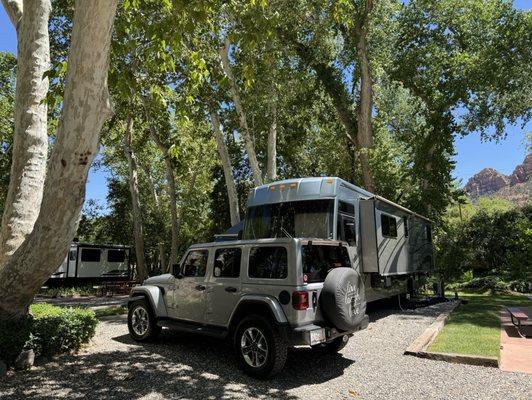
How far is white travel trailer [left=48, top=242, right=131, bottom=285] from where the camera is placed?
27.5 meters

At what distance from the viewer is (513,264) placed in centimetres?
1886

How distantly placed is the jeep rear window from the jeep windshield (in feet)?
6.80

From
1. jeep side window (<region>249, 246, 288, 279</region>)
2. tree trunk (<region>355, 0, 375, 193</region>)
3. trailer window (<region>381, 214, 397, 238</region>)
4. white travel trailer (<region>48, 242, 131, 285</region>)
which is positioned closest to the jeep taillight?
jeep side window (<region>249, 246, 288, 279</region>)

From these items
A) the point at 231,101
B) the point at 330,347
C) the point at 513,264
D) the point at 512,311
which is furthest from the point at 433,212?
the point at 330,347

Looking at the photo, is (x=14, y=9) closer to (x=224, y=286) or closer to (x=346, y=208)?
(x=224, y=286)

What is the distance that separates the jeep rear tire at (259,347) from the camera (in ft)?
20.2

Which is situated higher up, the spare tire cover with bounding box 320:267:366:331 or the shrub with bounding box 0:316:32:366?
the spare tire cover with bounding box 320:267:366:331

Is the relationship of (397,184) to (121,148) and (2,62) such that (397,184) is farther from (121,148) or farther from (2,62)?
(2,62)

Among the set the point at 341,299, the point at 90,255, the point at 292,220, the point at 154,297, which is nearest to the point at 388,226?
the point at 292,220

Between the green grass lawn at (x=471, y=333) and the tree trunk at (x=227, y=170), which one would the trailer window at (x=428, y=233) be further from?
the tree trunk at (x=227, y=170)

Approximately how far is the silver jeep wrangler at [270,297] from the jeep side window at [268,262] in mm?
15

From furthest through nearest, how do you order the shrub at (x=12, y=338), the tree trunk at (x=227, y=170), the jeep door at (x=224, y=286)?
the tree trunk at (x=227, y=170)
the jeep door at (x=224, y=286)
the shrub at (x=12, y=338)

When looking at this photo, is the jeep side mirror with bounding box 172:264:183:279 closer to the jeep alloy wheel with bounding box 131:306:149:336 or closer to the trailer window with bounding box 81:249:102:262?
the jeep alloy wheel with bounding box 131:306:149:336

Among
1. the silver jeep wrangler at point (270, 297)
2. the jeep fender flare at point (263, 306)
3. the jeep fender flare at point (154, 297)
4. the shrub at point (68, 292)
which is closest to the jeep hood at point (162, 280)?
the jeep fender flare at point (154, 297)
